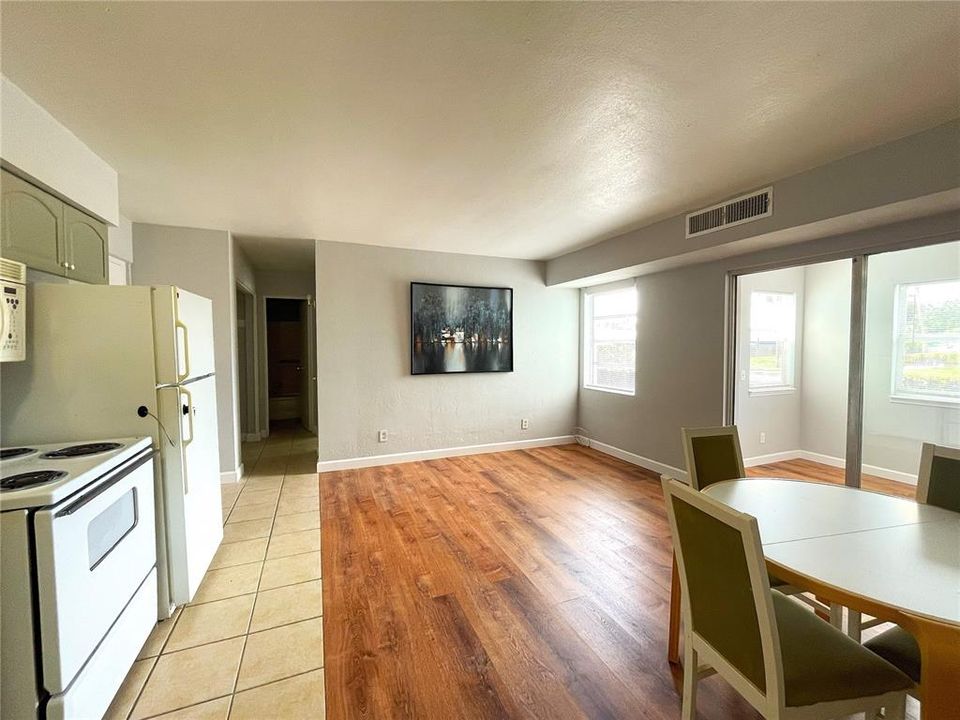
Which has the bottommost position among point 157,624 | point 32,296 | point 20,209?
point 157,624

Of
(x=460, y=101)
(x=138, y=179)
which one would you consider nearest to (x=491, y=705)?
(x=460, y=101)

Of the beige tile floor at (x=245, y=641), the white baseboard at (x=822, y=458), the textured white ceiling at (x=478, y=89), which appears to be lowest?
the beige tile floor at (x=245, y=641)

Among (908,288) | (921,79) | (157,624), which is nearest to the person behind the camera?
(921,79)

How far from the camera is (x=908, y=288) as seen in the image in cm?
249

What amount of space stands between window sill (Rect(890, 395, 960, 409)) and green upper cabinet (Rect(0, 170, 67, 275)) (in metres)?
5.03

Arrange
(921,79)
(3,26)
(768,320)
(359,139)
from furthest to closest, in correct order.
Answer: (768,320) < (359,139) < (921,79) < (3,26)

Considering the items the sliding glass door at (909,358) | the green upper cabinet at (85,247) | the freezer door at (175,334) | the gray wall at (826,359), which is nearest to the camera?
the freezer door at (175,334)

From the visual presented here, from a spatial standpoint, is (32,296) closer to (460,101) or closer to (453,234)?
(460,101)

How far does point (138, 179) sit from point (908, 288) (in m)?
5.13

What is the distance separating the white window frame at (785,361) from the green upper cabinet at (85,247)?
201 inches

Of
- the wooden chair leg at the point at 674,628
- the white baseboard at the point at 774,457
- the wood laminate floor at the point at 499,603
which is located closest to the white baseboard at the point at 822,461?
the white baseboard at the point at 774,457

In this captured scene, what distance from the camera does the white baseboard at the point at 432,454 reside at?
4.28 metres

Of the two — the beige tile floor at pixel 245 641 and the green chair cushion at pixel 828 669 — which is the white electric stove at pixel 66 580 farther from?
the green chair cushion at pixel 828 669

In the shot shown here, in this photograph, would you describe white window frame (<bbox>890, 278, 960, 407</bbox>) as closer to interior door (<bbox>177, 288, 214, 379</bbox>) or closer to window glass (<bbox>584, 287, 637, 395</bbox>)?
window glass (<bbox>584, 287, 637, 395</bbox>)
